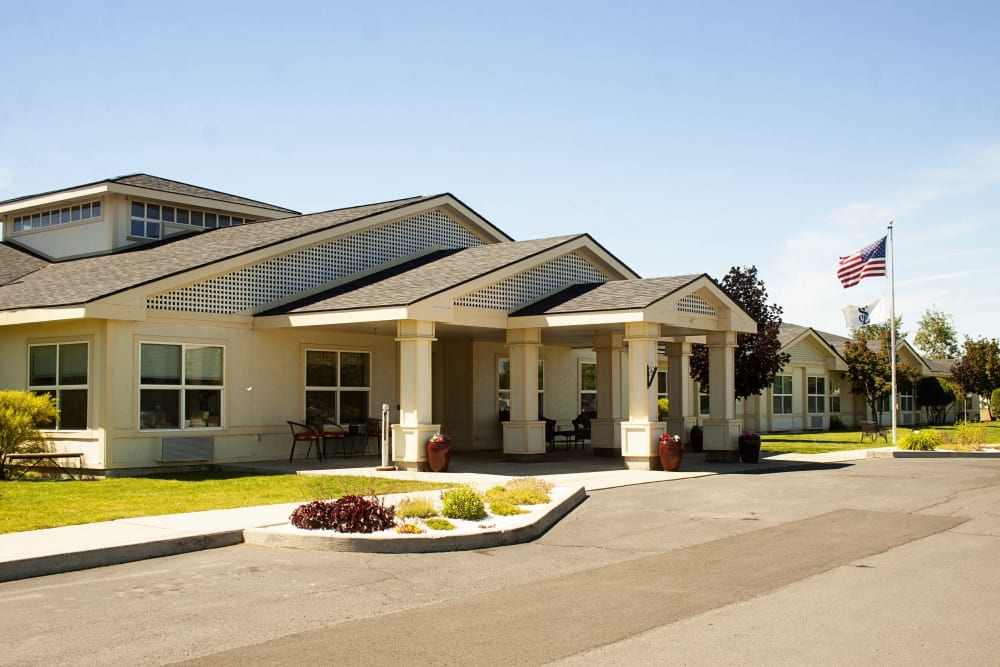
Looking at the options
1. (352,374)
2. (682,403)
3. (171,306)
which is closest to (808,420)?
(682,403)

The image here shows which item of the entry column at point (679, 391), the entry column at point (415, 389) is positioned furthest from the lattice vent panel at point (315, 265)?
the entry column at point (679, 391)

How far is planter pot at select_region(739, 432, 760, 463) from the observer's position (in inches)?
912

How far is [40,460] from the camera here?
19.6 meters

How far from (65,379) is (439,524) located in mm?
11390

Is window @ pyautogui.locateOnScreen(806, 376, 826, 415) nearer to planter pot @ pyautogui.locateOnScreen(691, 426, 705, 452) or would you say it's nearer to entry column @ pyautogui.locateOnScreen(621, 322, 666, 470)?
planter pot @ pyautogui.locateOnScreen(691, 426, 705, 452)

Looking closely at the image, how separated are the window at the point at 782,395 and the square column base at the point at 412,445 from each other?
83.0ft

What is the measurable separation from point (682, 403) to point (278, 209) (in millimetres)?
13205

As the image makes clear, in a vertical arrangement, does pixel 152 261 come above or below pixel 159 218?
below

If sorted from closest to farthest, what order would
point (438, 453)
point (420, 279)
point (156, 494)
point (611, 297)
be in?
point (156, 494), point (438, 453), point (611, 297), point (420, 279)

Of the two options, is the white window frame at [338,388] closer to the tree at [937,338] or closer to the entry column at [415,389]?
the entry column at [415,389]

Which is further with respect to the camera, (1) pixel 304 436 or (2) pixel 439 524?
→ (1) pixel 304 436

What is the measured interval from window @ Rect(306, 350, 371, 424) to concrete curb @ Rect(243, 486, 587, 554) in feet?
37.9

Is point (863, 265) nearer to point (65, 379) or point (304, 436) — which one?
point (304, 436)

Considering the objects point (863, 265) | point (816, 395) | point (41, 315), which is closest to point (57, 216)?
point (41, 315)
